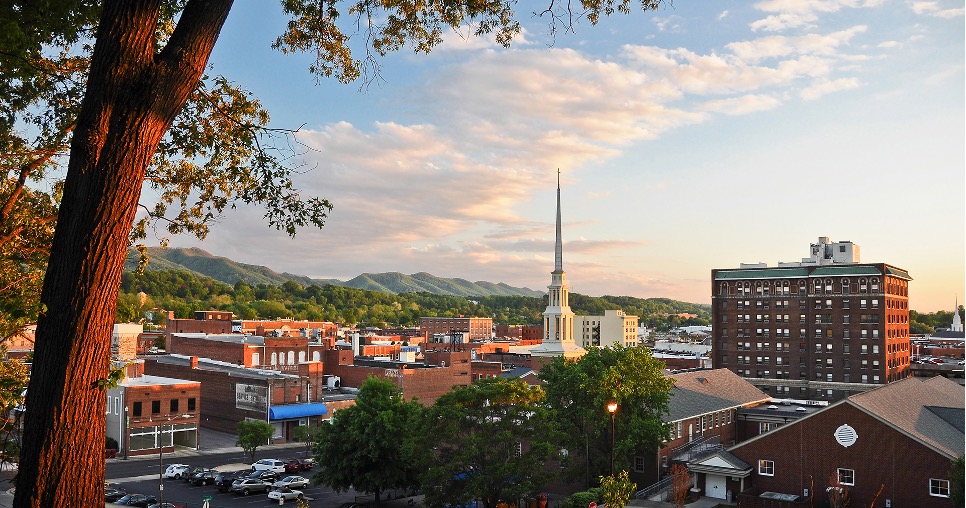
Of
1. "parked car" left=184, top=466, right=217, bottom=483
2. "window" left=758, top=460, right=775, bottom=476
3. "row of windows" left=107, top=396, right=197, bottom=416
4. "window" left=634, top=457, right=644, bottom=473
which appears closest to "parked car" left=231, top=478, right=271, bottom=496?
"parked car" left=184, top=466, right=217, bottom=483

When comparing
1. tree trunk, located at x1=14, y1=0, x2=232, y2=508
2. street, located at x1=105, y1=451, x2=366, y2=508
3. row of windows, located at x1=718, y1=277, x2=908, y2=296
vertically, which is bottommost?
street, located at x1=105, y1=451, x2=366, y2=508

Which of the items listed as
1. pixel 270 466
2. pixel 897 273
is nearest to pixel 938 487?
pixel 270 466

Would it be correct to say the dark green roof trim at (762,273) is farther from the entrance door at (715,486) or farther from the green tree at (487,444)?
the green tree at (487,444)

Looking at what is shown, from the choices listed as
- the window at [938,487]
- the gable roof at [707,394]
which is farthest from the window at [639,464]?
the window at [938,487]

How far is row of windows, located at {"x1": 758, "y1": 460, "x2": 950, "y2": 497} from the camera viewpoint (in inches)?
1446

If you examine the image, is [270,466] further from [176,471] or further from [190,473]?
[176,471]

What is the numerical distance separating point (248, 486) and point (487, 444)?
20643 mm

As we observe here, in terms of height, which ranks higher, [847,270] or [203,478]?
[847,270]

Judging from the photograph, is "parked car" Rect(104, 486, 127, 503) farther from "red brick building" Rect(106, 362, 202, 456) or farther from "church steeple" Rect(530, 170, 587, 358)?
"church steeple" Rect(530, 170, 587, 358)

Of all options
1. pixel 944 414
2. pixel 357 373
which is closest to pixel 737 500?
pixel 944 414

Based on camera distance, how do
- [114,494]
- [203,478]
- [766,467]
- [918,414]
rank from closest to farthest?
[918,414] < [114,494] < [766,467] < [203,478]

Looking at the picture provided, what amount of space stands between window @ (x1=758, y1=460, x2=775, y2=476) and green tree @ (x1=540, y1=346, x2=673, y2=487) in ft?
18.6

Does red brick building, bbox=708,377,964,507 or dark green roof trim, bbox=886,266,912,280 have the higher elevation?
dark green roof trim, bbox=886,266,912,280

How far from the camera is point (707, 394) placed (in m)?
58.4
